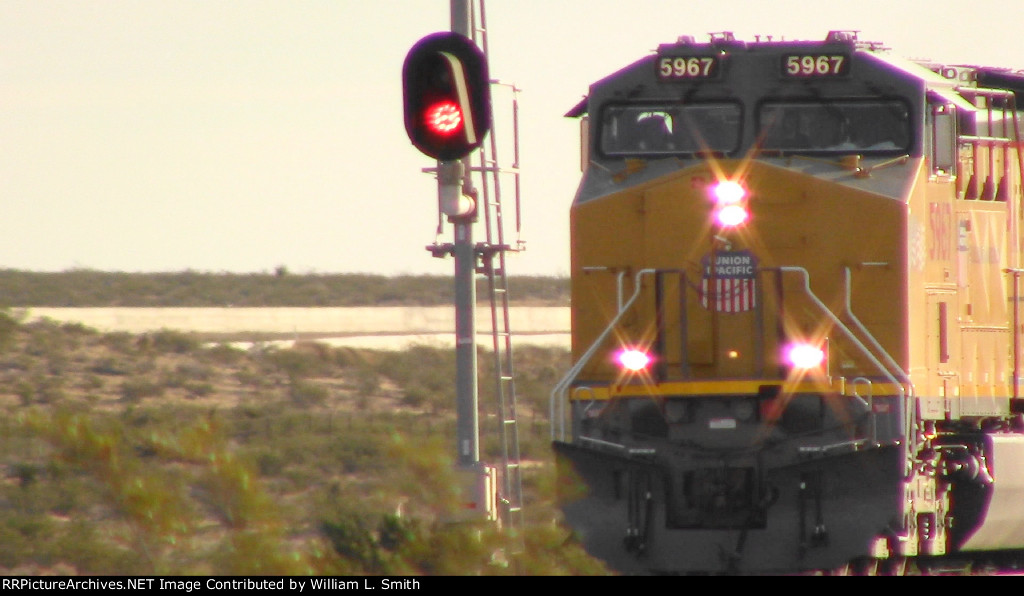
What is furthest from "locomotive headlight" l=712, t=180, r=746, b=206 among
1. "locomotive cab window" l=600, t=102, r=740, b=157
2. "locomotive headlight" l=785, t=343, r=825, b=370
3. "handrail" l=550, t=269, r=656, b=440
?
"locomotive headlight" l=785, t=343, r=825, b=370

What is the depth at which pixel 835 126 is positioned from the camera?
42.9 feet

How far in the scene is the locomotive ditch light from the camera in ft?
42.1

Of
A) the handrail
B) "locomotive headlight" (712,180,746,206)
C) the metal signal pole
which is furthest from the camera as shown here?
the metal signal pole

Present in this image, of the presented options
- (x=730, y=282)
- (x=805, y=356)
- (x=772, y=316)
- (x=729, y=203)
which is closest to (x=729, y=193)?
(x=729, y=203)

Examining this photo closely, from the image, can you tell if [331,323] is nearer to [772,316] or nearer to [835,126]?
[835,126]

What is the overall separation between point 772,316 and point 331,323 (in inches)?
1557

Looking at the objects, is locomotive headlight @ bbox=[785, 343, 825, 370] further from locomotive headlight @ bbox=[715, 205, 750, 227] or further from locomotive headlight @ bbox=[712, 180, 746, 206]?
locomotive headlight @ bbox=[712, 180, 746, 206]

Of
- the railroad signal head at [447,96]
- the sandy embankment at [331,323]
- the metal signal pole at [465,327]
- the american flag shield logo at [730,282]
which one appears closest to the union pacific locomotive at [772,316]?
the american flag shield logo at [730,282]

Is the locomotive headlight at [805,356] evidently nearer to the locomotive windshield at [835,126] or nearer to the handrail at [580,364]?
the handrail at [580,364]

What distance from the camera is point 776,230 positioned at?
13.0m

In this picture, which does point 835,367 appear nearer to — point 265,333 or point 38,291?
point 265,333

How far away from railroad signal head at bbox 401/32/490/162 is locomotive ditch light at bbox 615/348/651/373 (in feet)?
13.8

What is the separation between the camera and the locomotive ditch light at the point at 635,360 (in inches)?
506
